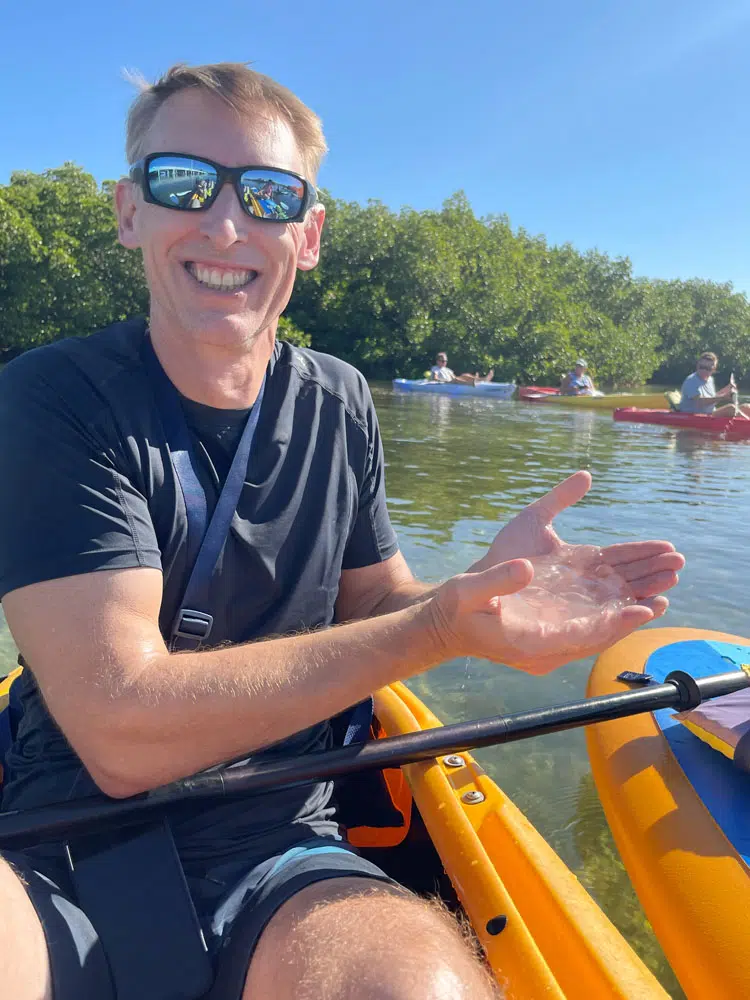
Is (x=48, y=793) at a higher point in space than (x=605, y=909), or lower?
higher

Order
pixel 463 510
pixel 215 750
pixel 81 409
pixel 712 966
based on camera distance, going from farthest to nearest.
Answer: pixel 463 510 → pixel 712 966 → pixel 81 409 → pixel 215 750

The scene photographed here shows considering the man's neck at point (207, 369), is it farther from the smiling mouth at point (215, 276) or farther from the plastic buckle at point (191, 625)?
the plastic buckle at point (191, 625)

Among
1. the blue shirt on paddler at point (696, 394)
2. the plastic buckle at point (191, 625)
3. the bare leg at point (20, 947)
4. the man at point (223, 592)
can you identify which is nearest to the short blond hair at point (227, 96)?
the man at point (223, 592)

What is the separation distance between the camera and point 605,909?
2.88 metres

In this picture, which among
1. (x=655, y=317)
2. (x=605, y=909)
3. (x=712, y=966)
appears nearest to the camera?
(x=712, y=966)

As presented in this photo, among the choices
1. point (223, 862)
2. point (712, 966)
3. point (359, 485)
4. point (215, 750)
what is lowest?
point (712, 966)

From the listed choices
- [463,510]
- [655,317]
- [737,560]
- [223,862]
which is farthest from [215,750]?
[655,317]

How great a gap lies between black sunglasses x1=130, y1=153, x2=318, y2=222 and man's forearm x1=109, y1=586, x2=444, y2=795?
1.02 metres

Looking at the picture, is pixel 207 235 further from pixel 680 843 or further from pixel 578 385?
pixel 578 385

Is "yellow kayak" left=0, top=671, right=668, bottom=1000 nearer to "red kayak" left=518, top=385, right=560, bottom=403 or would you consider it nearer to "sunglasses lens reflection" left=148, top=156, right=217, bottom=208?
"sunglasses lens reflection" left=148, top=156, right=217, bottom=208

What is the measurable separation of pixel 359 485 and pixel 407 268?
1515 inches

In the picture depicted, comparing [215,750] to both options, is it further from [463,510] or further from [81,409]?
[463,510]

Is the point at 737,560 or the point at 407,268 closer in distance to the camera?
the point at 737,560

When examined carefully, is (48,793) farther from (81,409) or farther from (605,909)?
(605,909)
